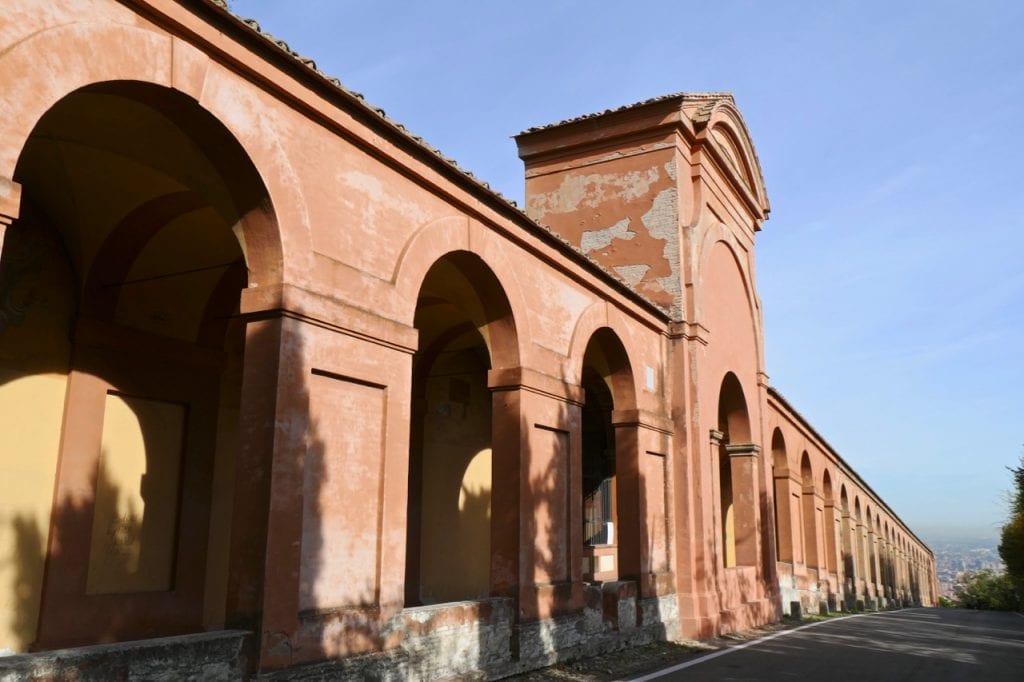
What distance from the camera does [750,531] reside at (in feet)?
51.3

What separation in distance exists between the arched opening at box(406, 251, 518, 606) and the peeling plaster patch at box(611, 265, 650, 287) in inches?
103

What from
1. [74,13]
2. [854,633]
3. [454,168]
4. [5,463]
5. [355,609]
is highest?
[454,168]

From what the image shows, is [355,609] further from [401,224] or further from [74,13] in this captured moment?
[74,13]

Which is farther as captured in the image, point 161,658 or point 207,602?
point 207,602

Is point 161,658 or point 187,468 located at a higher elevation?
point 187,468

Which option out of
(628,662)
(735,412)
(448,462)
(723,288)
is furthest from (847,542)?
(628,662)

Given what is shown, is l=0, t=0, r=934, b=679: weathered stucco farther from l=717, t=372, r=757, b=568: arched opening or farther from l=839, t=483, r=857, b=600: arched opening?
→ l=839, t=483, r=857, b=600: arched opening

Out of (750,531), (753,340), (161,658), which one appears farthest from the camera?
(753,340)

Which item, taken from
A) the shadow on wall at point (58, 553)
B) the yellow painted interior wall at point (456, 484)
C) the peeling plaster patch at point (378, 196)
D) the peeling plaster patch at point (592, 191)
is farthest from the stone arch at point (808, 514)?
the shadow on wall at point (58, 553)

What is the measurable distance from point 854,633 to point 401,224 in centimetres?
1144

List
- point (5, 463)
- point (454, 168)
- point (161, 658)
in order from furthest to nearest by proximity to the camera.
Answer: point (454, 168) < point (5, 463) < point (161, 658)

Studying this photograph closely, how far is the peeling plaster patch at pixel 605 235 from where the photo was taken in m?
14.3

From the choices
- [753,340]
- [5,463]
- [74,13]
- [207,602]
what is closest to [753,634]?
[753,340]

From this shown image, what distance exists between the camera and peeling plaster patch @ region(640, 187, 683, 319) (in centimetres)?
1353
